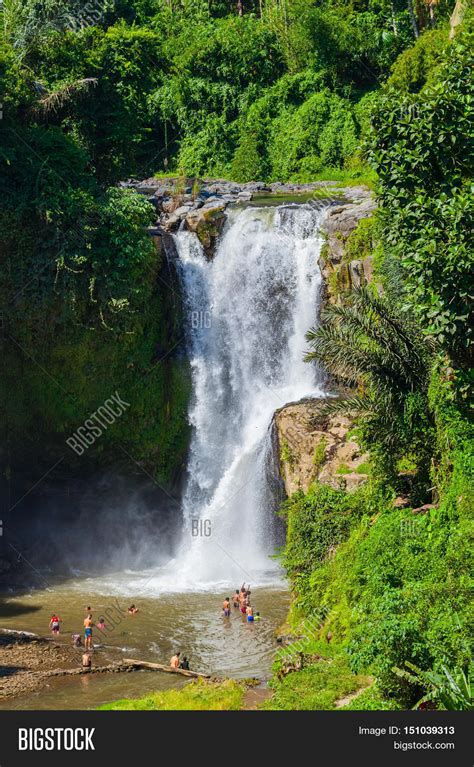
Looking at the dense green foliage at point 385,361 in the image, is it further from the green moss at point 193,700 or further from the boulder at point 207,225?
the boulder at point 207,225

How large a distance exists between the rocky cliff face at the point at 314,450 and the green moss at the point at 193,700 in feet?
22.4

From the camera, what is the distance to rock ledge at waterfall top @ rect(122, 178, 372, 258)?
1208 inches

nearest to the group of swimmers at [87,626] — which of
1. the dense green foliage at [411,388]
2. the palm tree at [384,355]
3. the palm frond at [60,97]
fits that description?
the dense green foliage at [411,388]

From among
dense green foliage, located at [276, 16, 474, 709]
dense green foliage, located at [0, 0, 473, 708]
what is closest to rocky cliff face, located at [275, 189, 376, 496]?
dense green foliage, located at [0, 0, 473, 708]

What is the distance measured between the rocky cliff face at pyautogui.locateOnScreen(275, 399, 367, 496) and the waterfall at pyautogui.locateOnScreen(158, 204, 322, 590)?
1250mm

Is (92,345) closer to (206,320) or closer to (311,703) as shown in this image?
(206,320)

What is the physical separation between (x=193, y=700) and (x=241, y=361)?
1505 centimetres

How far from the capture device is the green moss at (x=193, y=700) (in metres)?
15.1

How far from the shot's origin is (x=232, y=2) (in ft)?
191

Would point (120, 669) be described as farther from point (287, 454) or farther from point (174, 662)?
point (287, 454)

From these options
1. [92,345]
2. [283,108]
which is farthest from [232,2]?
[92,345]

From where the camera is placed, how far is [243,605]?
22.3 m

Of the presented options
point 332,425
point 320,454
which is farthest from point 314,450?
point 332,425
